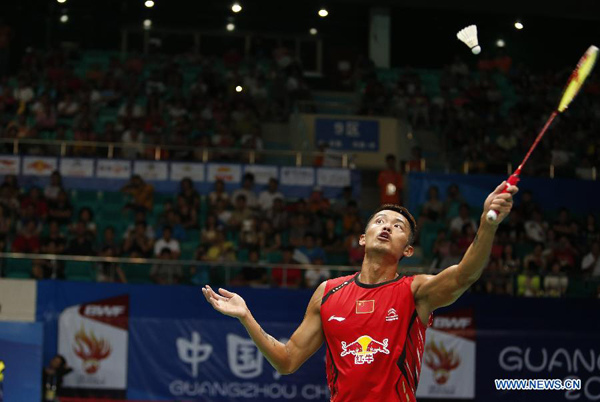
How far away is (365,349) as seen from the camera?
500 cm

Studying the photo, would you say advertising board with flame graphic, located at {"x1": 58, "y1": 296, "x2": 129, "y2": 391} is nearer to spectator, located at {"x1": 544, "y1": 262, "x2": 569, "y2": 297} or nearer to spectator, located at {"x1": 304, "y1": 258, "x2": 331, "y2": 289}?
spectator, located at {"x1": 304, "y1": 258, "x2": 331, "y2": 289}

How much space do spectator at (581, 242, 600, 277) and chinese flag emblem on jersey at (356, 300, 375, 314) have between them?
40.6 feet

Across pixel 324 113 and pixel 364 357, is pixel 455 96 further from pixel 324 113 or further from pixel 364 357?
pixel 364 357

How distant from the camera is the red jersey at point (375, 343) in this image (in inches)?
194

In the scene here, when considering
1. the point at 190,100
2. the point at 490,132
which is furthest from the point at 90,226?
the point at 490,132

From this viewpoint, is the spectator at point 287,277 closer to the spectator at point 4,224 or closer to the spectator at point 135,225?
the spectator at point 135,225

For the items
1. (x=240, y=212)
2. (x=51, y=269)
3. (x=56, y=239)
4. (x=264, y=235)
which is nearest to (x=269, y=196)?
(x=240, y=212)

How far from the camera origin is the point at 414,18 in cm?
2756

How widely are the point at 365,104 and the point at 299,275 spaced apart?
786 centimetres

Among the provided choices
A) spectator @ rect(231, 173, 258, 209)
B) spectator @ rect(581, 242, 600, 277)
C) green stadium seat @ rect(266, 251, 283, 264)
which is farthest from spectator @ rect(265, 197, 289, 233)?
spectator @ rect(581, 242, 600, 277)

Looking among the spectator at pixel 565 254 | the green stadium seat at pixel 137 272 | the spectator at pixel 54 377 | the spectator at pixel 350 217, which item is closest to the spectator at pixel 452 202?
the spectator at pixel 350 217

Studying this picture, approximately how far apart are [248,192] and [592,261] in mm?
6119

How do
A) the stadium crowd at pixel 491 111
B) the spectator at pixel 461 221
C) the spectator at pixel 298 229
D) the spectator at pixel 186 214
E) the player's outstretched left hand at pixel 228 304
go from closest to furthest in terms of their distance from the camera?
1. the player's outstretched left hand at pixel 228 304
2. the spectator at pixel 298 229
3. the spectator at pixel 186 214
4. the spectator at pixel 461 221
5. the stadium crowd at pixel 491 111

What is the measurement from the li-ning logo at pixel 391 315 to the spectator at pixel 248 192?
495 inches
